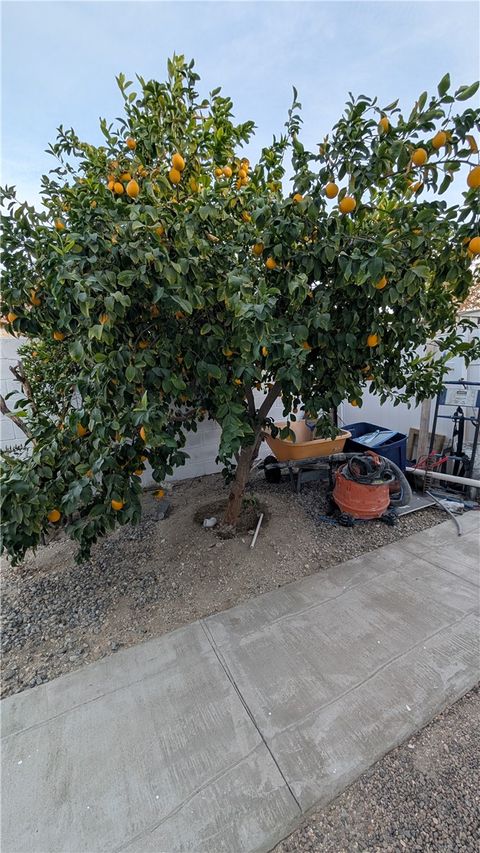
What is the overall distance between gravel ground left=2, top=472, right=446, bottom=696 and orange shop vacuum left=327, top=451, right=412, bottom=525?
14cm

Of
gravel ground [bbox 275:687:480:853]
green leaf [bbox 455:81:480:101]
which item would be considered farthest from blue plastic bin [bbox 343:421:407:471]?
green leaf [bbox 455:81:480:101]

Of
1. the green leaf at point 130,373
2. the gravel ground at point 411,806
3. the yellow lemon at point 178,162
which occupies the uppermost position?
the yellow lemon at point 178,162

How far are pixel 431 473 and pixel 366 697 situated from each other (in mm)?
2612

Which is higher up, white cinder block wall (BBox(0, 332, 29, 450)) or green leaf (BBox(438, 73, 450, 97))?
green leaf (BBox(438, 73, 450, 97))

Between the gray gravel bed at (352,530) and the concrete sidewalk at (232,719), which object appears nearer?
the concrete sidewalk at (232,719)

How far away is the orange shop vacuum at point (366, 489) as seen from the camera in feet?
9.72

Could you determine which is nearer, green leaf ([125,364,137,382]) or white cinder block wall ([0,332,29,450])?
green leaf ([125,364,137,382])

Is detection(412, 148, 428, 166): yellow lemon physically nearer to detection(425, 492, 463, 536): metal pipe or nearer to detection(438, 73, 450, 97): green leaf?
detection(438, 73, 450, 97): green leaf

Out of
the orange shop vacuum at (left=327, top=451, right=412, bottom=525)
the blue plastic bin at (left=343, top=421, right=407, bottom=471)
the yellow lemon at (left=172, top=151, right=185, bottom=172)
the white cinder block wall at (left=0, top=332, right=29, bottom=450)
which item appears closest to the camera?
the yellow lemon at (left=172, top=151, right=185, bottom=172)

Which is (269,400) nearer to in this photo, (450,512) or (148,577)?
(148,577)

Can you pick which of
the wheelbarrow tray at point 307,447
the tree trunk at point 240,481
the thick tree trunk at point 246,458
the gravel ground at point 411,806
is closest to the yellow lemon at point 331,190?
the thick tree trunk at point 246,458

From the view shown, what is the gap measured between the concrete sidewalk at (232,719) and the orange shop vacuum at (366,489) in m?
0.82

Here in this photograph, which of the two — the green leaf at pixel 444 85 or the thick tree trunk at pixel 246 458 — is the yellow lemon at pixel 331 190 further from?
the thick tree trunk at pixel 246 458

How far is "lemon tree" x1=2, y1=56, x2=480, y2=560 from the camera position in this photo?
147cm
